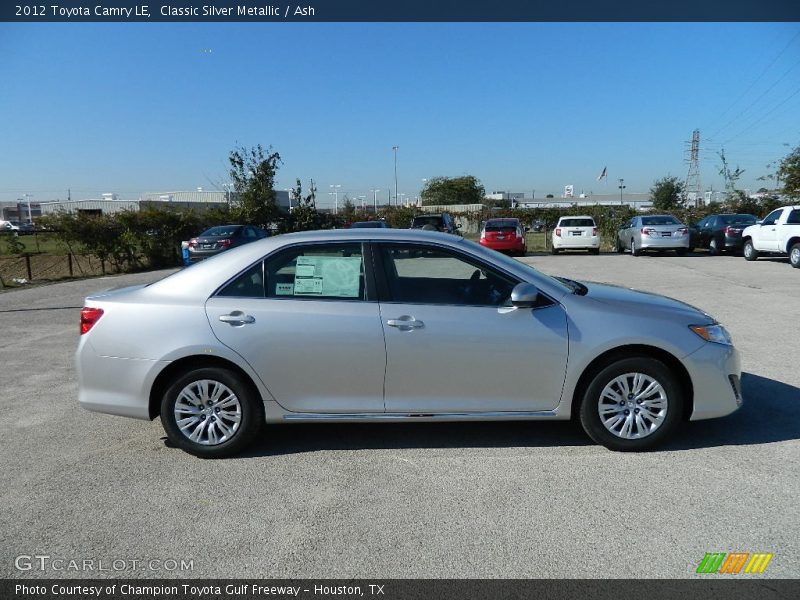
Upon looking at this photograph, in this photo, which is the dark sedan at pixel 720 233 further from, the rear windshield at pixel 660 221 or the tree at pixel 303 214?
the tree at pixel 303 214

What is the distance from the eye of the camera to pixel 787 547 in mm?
3047

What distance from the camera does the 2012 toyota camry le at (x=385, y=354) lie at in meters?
4.15

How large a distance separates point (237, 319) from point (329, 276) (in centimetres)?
74

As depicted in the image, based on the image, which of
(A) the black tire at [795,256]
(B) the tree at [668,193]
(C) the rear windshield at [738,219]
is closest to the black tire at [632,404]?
(A) the black tire at [795,256]

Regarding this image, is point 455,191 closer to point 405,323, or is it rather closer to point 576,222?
point 576,222

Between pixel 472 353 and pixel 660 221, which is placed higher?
pixel 660 221

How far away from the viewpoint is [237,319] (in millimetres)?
4219

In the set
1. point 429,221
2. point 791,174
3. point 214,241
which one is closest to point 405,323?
point 214,241

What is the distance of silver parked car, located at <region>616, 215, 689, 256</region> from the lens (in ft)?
72.7

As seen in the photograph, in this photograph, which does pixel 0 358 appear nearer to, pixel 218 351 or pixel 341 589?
pixel 218 351

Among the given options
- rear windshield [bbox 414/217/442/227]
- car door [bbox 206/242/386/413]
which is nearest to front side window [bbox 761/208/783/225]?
rear windshield [bbox 414/217/442/227]

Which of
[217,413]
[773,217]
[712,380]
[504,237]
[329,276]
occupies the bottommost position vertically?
[217,413]

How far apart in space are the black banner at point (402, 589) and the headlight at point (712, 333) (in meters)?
1.84

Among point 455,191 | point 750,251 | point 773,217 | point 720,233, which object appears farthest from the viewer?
point 455,191
